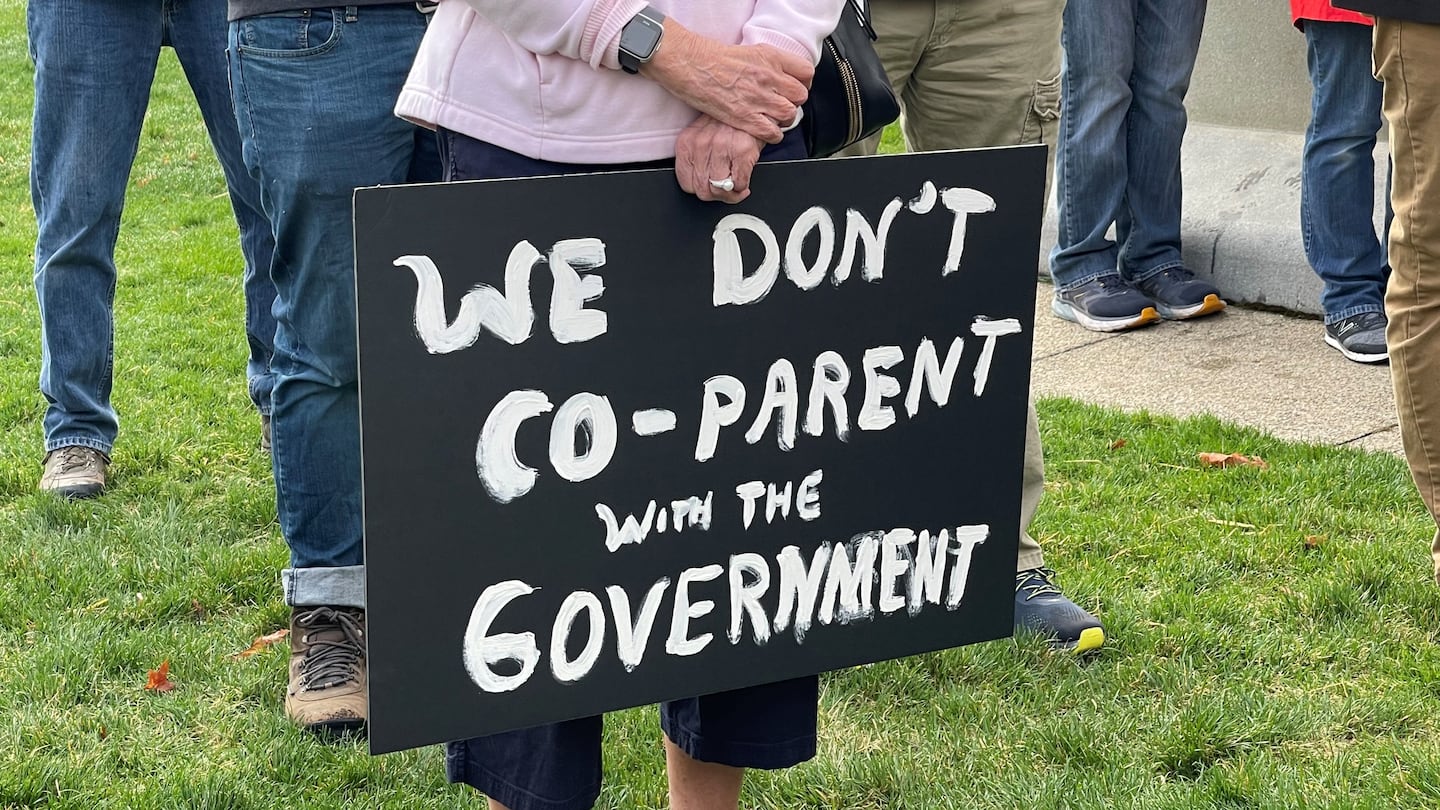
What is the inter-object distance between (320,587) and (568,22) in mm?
1549

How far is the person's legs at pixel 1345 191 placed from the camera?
4.82 metres

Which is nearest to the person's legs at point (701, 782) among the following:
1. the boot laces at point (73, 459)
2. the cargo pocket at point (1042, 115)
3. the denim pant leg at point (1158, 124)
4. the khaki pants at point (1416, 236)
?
the cargo pocket at point (1042, 115)

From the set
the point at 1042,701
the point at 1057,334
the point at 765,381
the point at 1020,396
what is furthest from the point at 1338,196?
the point at 765,381

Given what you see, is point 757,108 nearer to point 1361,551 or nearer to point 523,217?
point 523,217

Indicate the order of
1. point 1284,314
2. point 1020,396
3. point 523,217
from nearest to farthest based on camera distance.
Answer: point 523,217
point 1020,396
point 1284,314

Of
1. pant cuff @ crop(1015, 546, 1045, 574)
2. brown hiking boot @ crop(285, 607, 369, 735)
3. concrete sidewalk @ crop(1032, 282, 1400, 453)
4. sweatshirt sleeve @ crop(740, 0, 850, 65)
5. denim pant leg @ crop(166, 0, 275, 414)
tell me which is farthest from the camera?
concrete sidewalk @ crop(1032, 282, 1400, 453)

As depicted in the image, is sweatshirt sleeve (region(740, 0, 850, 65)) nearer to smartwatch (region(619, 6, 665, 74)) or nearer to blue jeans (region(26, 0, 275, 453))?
smartwatch (region(619, 6, 665, 74))

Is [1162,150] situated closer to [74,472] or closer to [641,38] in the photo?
[74,472]

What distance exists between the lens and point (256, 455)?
14.1 ft

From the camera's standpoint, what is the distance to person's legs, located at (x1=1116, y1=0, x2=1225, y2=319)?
5.32m

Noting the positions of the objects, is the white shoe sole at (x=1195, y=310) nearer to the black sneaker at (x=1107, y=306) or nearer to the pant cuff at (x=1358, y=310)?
the black sneaker at (x=1107, y=306)

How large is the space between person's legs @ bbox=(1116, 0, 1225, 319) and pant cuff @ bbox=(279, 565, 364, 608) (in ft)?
11.4

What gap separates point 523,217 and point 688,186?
0.64ft

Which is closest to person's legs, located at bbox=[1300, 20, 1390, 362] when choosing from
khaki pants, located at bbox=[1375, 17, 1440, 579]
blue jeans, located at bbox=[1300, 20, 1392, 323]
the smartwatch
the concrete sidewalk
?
blue jeans, located at bbox=[1300, 20, 1392, 323]
